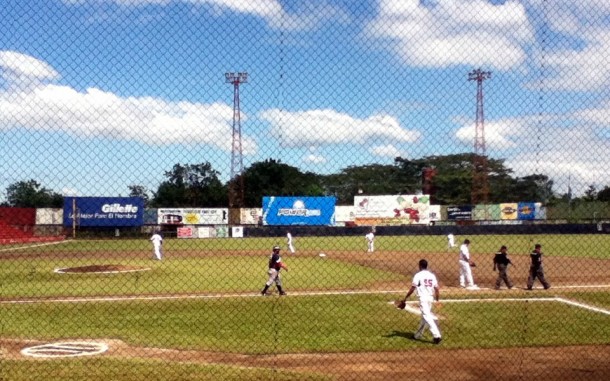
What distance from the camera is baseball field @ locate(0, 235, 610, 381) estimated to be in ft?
36.8

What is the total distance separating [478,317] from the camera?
56.2ft

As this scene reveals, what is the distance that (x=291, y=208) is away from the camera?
66.9 feet

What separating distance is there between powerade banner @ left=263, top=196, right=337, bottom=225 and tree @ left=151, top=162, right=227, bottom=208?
1.93 m

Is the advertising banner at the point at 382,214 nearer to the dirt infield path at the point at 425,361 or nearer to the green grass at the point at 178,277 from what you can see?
the green grass at the point at 178,277

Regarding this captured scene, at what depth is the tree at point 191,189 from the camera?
29.0 feet

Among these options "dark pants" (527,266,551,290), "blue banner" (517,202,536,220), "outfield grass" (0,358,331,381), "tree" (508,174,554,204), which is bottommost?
"outfield grass" (0,358,331,381)

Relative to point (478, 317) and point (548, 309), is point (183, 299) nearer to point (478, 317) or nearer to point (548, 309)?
point (478, 317)

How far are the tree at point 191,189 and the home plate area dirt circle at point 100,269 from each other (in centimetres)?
1995

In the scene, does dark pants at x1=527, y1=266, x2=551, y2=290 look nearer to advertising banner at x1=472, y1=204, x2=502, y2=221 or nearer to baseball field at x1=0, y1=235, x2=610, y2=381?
baseball field at x1=0, y1=235, x2=610, y2=381

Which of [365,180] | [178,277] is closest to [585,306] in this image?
[365,180]

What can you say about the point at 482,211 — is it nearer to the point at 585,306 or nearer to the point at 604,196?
the point at 585,306

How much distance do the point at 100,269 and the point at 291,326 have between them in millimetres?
17244

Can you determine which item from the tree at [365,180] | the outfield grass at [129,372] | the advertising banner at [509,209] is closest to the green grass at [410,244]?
the advertising banner at [509,209]

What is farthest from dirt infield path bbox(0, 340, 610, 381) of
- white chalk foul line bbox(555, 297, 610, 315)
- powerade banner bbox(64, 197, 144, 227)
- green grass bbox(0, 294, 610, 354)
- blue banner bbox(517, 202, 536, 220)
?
white chalk foul line bbox(555, 297, 610, 315)
